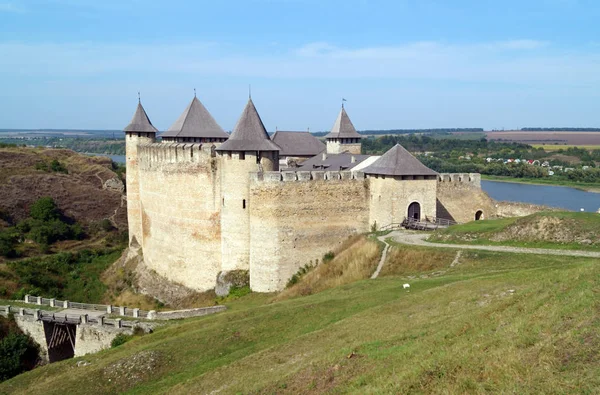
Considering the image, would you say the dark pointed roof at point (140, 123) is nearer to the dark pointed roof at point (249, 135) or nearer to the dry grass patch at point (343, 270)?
the dark pointed roof at point (249, 135)

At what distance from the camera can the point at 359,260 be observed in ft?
65.4

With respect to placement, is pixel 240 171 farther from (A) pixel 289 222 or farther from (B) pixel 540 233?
(B) pixel 540 233

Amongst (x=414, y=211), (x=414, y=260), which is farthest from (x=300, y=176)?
(x=414, y=260)

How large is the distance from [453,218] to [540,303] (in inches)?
658

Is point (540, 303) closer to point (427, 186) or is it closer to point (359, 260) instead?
point (359, 260)

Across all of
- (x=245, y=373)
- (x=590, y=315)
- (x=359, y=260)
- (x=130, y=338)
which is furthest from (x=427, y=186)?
(x=590, y=315)

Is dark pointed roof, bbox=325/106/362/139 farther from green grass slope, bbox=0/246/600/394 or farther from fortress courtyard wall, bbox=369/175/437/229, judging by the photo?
green grass slope, bbox=0/246/600/394

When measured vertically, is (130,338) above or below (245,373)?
below

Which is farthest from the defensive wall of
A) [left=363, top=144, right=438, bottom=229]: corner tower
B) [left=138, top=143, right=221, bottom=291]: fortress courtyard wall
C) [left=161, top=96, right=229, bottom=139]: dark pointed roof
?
[left=161, top=96, right=229, bottom=139]: dark pointed roof

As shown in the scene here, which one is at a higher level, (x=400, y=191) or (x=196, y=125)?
(x=196, y=125)

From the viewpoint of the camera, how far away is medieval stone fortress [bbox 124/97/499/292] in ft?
73.2

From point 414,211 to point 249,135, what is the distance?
7131mm

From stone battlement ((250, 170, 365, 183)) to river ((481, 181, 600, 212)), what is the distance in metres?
30.9

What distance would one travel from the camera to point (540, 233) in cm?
1864
